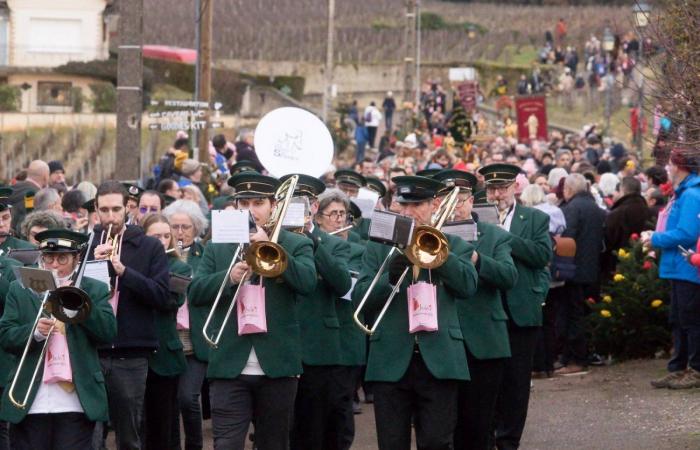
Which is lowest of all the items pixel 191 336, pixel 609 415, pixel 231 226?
pixel 609 415

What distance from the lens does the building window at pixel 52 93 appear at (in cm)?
5372

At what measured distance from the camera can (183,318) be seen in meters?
12.3

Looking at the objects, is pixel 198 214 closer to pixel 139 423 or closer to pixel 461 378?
pixel 139 423

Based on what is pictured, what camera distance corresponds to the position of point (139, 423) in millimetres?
10812

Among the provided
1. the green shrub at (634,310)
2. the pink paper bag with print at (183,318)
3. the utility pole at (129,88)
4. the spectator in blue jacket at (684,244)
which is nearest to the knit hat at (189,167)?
the utility pole at (129,88)

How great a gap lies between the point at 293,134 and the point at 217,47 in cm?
5576

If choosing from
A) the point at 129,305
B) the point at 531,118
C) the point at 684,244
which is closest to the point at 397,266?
the point at 129,305

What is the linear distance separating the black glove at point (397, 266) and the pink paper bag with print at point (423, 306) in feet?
0.40

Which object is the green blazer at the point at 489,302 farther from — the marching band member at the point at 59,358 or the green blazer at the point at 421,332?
the marching band member at the point at 59,358

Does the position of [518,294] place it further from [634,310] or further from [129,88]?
[129,88]

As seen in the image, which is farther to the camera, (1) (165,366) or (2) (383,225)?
(1) (165,366)

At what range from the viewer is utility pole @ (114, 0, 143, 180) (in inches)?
611

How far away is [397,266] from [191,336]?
2866mm

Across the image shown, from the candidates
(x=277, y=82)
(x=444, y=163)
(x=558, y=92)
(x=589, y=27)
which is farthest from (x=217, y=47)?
(x=444, y=163)
